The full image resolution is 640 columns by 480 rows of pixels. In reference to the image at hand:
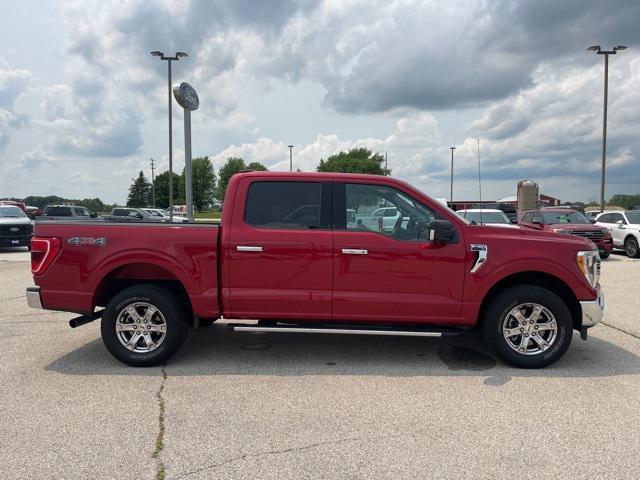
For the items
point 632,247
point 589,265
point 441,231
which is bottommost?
point 632,247

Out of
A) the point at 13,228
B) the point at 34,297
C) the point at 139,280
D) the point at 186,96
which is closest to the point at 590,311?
the point at 139,280

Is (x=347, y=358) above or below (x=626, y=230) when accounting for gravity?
below

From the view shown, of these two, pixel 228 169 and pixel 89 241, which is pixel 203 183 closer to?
pixel 228 169

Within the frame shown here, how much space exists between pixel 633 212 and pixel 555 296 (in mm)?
14428

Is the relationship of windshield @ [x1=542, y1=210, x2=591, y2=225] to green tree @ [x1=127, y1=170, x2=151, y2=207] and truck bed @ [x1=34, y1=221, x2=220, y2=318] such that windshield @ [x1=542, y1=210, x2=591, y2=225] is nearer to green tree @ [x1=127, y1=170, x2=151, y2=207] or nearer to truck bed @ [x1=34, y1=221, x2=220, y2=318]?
truck bed @ [x1=34, y1=221, x2=220, y2=318]

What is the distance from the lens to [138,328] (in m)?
4.85

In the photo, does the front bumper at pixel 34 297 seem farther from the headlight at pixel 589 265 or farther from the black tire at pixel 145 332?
the headlight at pixel 589 265

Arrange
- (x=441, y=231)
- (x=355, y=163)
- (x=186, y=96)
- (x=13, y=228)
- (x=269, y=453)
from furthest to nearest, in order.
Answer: (x=355, y=163)
(x=13, y=228)
(x=186, y=96)
(x=441, y=231)
(x=269, y=453)

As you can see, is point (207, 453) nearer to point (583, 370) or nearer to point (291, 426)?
point (291, 426)

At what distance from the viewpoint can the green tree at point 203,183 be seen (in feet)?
324

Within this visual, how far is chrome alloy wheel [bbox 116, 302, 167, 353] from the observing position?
4.83 meters

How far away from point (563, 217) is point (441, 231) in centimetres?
1283

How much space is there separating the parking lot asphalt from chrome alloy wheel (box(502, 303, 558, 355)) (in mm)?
242

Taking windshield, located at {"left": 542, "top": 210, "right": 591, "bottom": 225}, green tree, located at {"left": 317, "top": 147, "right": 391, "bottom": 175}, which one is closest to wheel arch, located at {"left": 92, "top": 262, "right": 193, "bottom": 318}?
windshield, located at {"left": 542, "top": 210, "right": 591, "bottom": 225}
